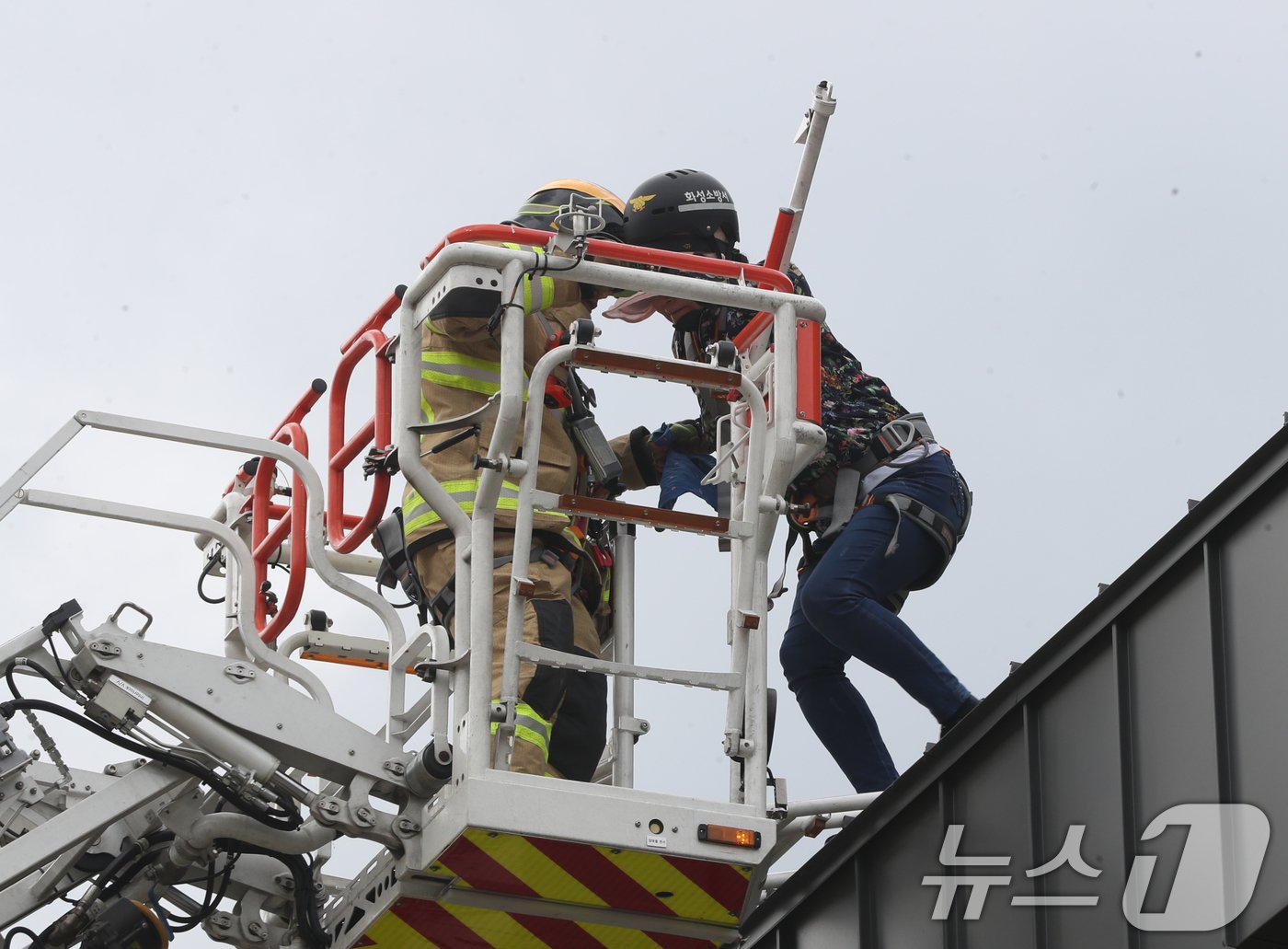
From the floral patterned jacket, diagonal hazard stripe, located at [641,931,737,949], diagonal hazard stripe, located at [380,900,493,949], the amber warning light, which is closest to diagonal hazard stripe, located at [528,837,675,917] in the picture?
diagonal hazard stripe, located at [641,931,737,949]

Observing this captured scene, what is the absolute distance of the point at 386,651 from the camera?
921 centimetres

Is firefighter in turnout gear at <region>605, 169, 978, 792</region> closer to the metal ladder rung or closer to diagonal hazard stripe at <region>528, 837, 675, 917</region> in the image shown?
the metal ladder rung

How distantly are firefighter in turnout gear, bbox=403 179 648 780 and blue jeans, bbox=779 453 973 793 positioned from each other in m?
1.04

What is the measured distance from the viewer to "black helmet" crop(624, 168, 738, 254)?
29.6ft

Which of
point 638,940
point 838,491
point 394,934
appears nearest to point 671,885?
point 638,940

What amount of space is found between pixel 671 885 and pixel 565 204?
2.80 m

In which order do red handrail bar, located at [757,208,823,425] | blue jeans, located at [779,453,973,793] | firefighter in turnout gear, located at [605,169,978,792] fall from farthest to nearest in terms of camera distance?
firefighter in turnout gear, located at [605,169,978,792]
blue jeans, located at [779,453,973,793]
red handrail bar, located at [757,208,823,425]

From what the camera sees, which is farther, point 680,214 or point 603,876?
point 680,214

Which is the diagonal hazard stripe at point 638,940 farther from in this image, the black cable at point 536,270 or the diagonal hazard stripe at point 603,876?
the black cable at point 536,270

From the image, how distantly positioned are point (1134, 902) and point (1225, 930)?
517 millimetres

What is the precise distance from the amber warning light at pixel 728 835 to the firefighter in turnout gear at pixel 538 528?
0.64 meters

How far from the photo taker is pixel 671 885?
23.7 feet

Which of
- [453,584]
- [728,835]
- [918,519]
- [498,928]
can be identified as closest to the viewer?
[728,835]

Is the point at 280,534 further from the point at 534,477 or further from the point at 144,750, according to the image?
the point at 534,477
